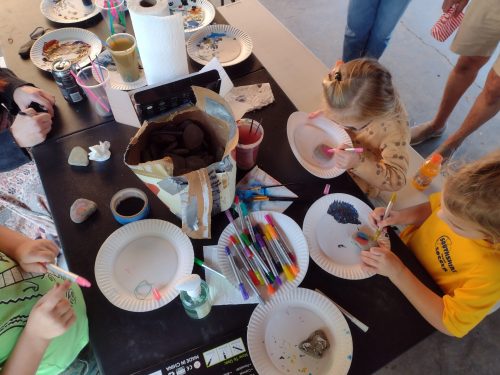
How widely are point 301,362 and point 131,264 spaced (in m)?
A: 0.44

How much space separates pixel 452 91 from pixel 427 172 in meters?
0.83

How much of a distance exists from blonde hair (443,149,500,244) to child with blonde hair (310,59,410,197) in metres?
0.28

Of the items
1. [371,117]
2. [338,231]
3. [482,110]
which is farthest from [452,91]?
[338,231]

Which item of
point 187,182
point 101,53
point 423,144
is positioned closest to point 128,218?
point 187,182

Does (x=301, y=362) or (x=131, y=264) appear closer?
(x=301, y=362)

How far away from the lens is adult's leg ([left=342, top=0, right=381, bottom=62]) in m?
1.85

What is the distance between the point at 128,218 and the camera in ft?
2.90

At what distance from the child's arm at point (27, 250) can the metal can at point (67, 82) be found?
45cm

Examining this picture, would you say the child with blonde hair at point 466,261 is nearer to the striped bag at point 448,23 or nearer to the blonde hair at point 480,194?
the blonde hair at point 480,194

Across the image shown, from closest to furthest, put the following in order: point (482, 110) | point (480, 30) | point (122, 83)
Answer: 1. point (122, 83)
2. point (480, 30)
3. point (482, 110)

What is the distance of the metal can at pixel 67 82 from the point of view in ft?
3.49

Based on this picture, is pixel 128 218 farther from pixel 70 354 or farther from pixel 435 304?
pixel 435 304

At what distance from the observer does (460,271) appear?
0.91 m

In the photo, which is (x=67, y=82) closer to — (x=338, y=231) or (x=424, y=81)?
(x=338, y=231)
